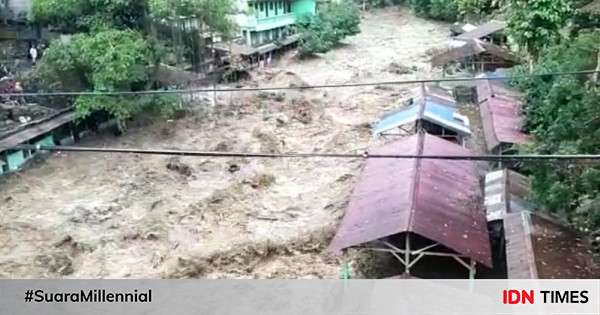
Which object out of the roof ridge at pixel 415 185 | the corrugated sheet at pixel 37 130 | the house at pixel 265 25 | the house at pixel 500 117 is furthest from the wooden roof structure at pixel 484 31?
the corrugated sheet at pixel 37 130

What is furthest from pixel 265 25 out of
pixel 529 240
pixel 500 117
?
pixel 529 240

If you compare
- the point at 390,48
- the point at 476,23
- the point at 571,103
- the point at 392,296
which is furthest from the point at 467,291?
the point at 476,23

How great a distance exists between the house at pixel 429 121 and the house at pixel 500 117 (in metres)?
0.72

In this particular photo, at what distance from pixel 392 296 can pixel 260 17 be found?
88.8ft

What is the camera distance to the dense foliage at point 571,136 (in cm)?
1111

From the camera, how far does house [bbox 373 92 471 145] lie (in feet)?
59.2

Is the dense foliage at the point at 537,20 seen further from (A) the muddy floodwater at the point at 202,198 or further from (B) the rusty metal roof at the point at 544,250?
(B) the rusty metal roof at the point at 544,250

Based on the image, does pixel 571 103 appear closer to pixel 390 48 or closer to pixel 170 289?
pixel 170 289

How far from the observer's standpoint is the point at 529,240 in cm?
1047

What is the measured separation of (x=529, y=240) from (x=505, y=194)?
9.01ft

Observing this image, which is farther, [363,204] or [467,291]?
[363,204]

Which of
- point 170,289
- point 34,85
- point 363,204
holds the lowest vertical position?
point 170,289

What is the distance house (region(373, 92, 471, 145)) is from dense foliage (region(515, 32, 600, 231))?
6.72 feet

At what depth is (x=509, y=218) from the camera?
11.8 metres
